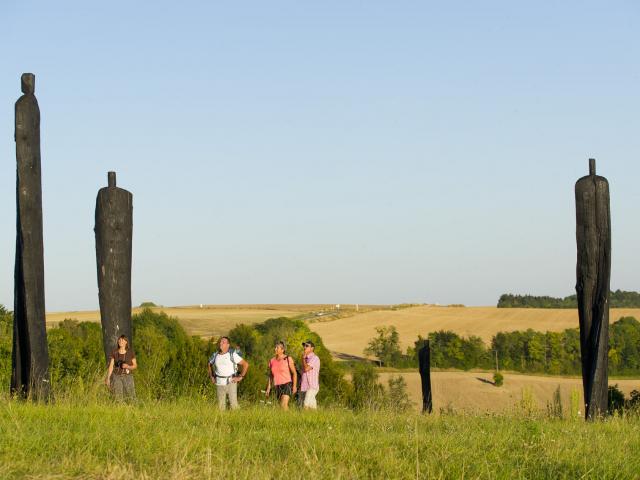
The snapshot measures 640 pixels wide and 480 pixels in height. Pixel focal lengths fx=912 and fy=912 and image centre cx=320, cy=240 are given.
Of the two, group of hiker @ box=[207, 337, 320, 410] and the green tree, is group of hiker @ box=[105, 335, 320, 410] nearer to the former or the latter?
group of hiker @ box=[207, 337, 320, 410]

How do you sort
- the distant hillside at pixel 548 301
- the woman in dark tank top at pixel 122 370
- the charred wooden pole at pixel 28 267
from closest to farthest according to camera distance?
the charred wooden pole at pixel 28 267
the woman in dark tank top at pixel 122 370
the distant hillside at pixel 548 301

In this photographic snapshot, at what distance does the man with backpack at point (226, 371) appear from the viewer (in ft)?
43.1

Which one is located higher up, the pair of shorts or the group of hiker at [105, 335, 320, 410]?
the group of hiker at [105, 335, 320, 410]

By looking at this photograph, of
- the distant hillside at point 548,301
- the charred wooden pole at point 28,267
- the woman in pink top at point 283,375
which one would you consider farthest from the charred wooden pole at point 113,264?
the distant hillside at point 548,301

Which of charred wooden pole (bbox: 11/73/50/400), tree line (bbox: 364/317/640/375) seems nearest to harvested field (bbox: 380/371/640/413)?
tree line (bbox: 364/317/640/375)

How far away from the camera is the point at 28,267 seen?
1119cm

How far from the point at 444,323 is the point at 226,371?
76271 millimetres

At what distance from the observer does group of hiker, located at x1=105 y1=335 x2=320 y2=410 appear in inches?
481

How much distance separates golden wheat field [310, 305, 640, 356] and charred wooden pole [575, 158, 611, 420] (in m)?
65.9

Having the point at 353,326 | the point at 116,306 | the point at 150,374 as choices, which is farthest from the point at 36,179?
the point at 353,326

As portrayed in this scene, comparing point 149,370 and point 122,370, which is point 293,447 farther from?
point 149,370

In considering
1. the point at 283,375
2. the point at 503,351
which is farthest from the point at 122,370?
the point at 503,351

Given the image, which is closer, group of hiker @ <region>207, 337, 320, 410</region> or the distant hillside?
group of hiker @ <region>207, 337, 320, 410</region>

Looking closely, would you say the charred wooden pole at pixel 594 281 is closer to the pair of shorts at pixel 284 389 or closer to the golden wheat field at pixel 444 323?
the pair of shorts at pixel 284 389
